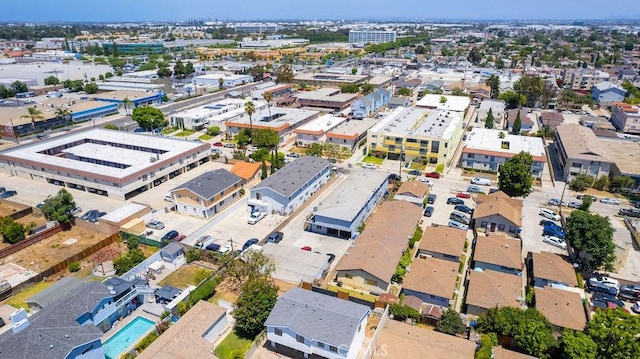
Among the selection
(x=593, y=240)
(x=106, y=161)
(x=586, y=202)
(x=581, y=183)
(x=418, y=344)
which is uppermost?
(x=593, y=240)

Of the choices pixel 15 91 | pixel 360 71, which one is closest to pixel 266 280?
pixel 15 91

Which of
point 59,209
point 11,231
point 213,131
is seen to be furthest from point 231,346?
point 213,131

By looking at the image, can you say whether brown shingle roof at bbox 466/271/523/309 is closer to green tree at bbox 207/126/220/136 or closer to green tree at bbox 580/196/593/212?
green tree at bbox 580/196/593/212

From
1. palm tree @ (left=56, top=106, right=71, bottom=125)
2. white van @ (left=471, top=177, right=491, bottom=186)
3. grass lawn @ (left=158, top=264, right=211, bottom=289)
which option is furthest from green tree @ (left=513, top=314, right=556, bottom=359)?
palm tree @ (left=56, top=106, right=71, bottom=125)

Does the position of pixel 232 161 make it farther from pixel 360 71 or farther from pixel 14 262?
pixel 360 71

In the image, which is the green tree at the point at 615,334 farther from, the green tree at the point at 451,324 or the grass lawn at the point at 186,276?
the grass lawn at the point at 186,276

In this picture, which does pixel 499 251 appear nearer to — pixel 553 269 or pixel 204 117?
pixel 553 269

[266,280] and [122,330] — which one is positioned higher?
[266,280]
